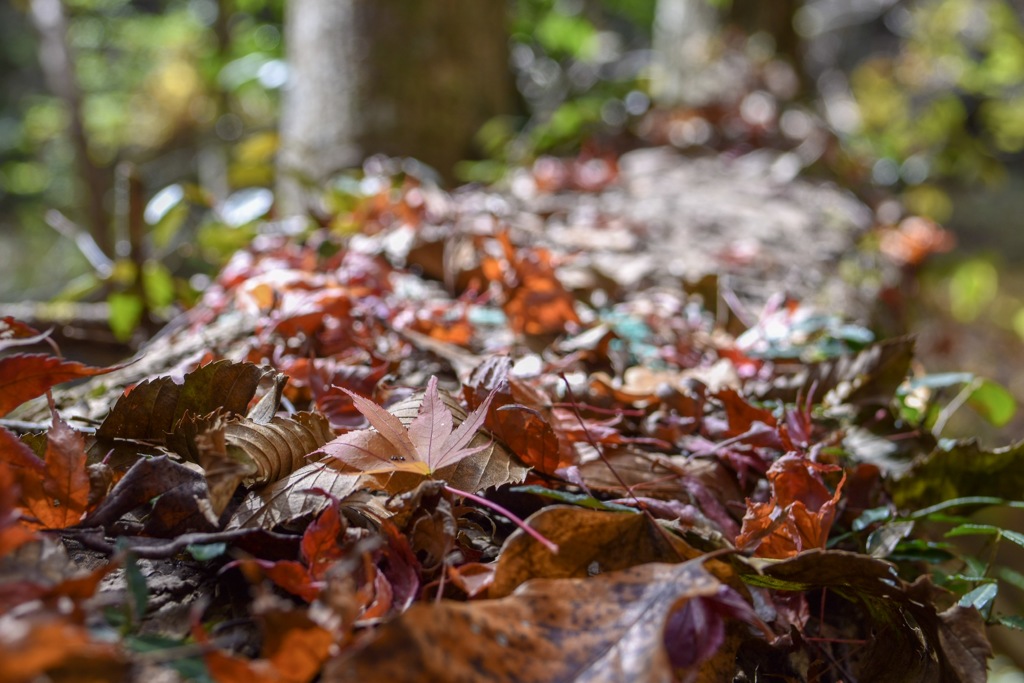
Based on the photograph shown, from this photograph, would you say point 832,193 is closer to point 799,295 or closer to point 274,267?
point 799,295

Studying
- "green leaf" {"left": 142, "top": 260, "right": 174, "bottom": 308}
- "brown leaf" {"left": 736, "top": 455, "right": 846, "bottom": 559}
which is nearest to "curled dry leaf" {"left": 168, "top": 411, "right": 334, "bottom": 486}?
"brown leaf" {"left": 736, "top": 455, "right": 846, "bottom": 559}

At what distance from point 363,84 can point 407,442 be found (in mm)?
2057

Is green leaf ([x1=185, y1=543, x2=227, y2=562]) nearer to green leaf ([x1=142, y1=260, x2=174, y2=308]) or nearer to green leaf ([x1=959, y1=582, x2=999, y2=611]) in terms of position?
green leaf ([x1=959, y1=582, x2=999, y2=611])

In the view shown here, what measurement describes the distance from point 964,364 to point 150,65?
30.3 feet

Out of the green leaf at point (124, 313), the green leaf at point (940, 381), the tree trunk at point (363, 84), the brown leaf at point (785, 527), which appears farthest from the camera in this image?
the tree trunk at point (363, 84)

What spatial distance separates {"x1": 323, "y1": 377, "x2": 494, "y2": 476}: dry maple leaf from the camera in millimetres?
582

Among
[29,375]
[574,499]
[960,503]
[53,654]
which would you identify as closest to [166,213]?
[29,375]

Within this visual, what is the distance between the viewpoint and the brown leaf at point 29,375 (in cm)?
61

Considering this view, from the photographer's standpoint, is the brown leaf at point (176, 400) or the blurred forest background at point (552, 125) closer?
the brown leaf at point (176, 400)

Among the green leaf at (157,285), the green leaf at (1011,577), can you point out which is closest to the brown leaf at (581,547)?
the green leaf at (1011,577)

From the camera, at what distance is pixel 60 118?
26.4 feet

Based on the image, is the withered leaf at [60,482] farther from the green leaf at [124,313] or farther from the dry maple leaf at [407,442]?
the green leaf at [124,313]

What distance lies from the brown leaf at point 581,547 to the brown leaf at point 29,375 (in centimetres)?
40

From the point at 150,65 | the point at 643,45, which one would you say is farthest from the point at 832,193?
the point at 150,65
